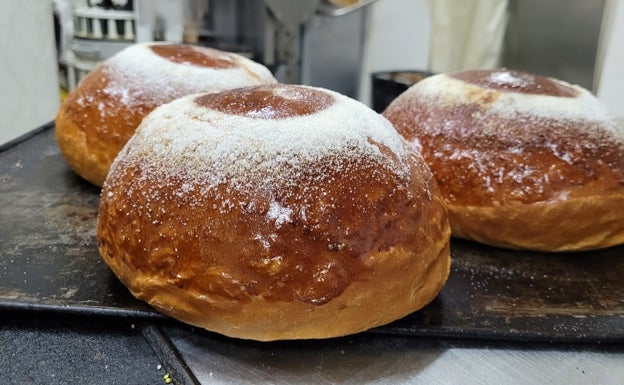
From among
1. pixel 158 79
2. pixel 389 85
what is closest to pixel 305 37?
pixel 389 85

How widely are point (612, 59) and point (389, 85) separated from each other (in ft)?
2.09

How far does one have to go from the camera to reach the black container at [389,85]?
1.76 meters

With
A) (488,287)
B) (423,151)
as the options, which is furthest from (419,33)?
(488,287)

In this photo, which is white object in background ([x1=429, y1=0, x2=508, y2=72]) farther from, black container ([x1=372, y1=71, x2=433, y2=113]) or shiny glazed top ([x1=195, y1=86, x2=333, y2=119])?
shiny glazed top ([x1=195, y1=86, x2=333, y2=119])

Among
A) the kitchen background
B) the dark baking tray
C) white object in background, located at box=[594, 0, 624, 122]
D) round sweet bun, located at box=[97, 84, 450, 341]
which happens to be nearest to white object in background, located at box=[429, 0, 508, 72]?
the kitchen background

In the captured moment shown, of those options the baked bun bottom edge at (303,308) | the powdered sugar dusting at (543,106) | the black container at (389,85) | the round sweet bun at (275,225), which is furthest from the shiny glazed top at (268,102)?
the black container at (389,85)

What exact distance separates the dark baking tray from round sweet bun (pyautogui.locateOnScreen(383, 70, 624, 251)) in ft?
0.15

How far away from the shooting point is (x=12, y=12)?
1.64m

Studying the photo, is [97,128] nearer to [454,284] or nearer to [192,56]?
A: [192,56]

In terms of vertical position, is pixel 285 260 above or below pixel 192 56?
below

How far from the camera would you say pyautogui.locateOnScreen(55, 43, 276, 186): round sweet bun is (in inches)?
47.3

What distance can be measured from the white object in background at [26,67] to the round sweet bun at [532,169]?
1.23 m

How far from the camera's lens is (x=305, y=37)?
1.96 metres

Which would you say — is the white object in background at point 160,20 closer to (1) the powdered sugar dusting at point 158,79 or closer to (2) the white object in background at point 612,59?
(1) the powdered sugar dusting at point 158,79
